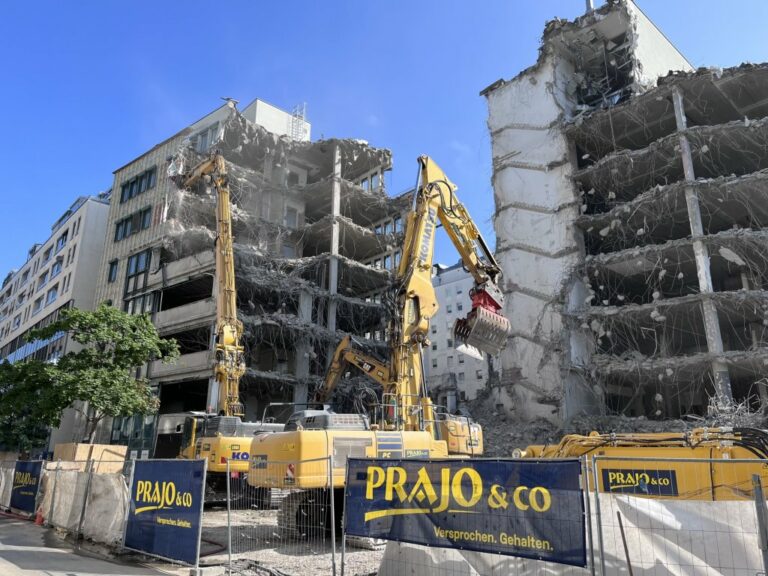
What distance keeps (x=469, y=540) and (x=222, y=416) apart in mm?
14449

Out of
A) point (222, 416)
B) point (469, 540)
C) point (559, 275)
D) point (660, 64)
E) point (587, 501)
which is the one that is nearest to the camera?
point (587, 501)

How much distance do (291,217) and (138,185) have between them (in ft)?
37.6

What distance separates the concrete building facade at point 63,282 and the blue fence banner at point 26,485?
22558 millimetres

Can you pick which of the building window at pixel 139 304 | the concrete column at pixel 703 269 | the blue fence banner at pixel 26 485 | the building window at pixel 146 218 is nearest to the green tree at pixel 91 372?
the blue fence banner at pixel 26 485

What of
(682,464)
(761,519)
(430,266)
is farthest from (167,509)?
(430,266)

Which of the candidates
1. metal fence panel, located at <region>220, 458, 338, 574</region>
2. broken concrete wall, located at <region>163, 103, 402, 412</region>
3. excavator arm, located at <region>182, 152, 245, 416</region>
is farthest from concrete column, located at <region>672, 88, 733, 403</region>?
metal fence panel, located at <region>220, 458, 338, 574</region>

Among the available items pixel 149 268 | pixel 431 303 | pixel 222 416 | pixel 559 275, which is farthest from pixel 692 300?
pixel 149 268

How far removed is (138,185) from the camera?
146ft

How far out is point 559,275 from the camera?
3509cm

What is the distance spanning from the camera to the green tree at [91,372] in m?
24.0

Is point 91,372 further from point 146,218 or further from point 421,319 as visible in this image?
point 146,218

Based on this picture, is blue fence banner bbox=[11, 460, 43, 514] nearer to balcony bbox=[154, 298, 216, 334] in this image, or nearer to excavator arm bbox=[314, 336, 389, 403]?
excavator arm bbox=[314, 336, 389, 403]

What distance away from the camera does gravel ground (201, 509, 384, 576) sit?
31.7ft

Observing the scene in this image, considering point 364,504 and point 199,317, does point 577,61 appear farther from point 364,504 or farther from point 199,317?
point 364,504
